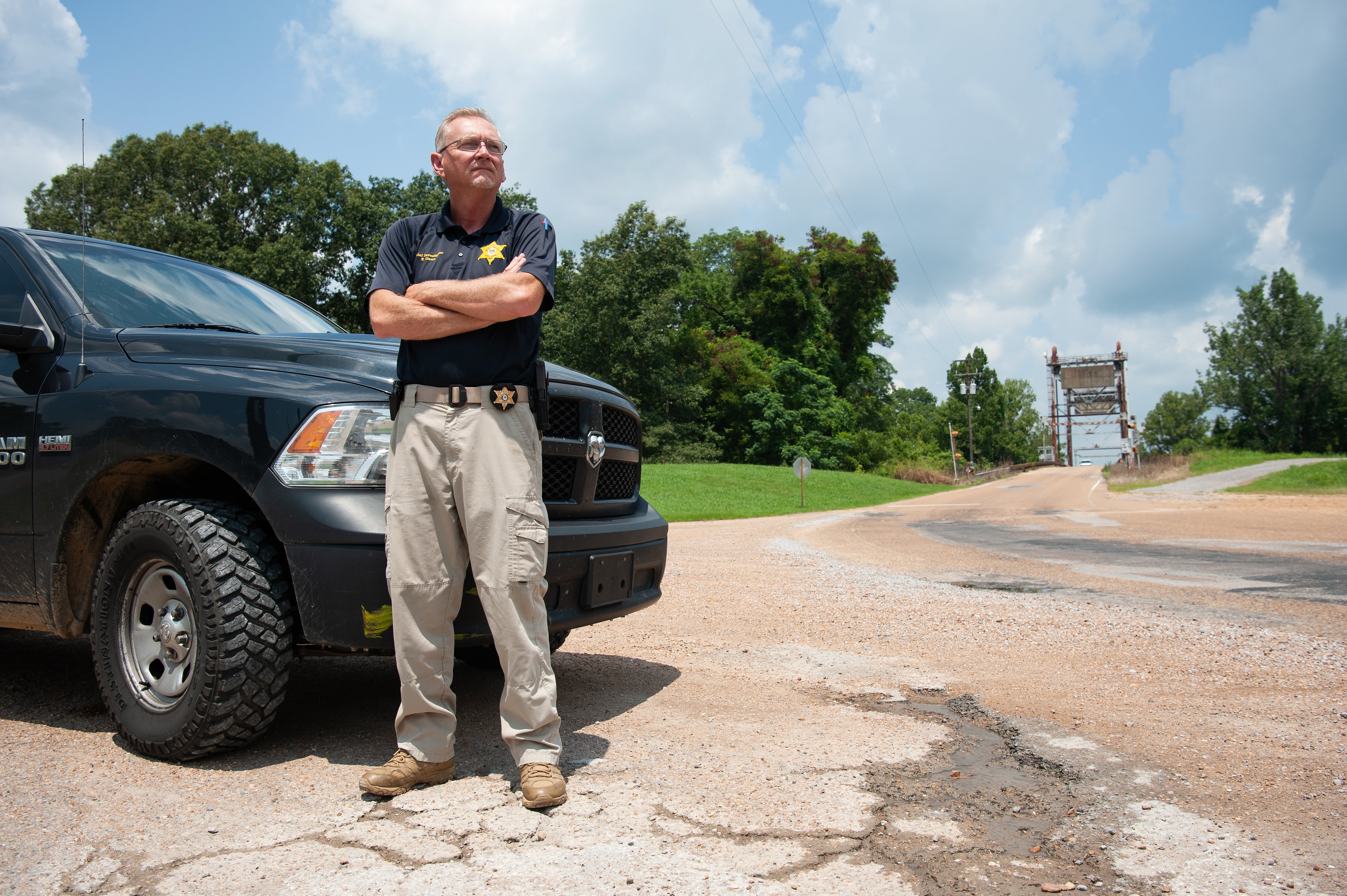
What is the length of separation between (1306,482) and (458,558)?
35.6m

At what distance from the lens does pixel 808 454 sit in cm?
5434

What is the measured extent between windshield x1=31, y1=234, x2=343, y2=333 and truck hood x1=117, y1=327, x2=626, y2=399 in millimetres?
244

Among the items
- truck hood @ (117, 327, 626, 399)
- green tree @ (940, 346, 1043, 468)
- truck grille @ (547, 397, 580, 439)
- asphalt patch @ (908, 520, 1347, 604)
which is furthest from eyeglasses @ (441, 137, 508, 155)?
green tree @ (940, 346, 1043, 468)

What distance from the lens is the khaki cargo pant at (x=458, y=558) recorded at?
279 centimetres

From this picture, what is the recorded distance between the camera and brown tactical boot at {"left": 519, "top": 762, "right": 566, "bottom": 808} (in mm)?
2613

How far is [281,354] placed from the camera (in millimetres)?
3305

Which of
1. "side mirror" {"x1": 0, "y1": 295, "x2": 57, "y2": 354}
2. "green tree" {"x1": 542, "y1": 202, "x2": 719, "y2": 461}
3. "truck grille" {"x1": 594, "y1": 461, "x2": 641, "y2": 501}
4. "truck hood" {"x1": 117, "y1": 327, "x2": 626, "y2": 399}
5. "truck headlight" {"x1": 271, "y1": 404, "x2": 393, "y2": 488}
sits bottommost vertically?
"truck grille" {"x1": 594, "y1": 461, "x2": 641, "y2": 501}

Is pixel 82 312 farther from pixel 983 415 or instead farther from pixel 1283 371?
pixel 983 415

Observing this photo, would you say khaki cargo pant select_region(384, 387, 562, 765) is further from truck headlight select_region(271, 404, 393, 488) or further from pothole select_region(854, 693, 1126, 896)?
pothole select_region(854, 693, 1126, 896)

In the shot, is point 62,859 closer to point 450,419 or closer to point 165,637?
point 165,637

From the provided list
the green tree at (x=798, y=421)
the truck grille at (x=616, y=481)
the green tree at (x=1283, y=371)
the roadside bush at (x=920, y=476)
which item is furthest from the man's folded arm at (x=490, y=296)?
the green tree at (x=1283, y=371)

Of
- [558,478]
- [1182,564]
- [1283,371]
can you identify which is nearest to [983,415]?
[1283,371]

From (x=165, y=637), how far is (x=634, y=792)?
1689mm

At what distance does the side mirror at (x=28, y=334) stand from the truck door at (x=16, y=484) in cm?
8
